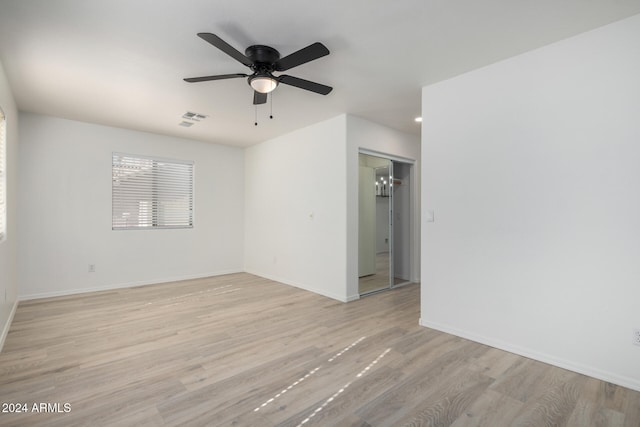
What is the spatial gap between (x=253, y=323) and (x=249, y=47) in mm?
2752

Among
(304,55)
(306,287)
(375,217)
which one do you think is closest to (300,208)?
(306,287)

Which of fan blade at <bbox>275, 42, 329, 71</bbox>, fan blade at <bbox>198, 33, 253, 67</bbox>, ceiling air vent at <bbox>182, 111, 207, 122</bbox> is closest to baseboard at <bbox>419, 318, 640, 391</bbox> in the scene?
fan blade at <bbox>275, 42, 329, 71</bbox>

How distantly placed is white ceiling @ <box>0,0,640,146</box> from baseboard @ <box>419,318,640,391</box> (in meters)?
2.57

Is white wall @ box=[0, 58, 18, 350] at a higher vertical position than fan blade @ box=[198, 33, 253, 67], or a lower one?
lower

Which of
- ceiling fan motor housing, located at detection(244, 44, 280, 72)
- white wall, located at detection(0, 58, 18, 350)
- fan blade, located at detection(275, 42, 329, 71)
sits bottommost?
white wall, located at detection(0, 58, 18, 350)

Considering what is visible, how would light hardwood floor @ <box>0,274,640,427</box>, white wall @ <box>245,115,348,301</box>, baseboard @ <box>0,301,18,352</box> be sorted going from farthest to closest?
white wall @ <box>245,115,348,301</box> < baseboard @ <box>0,301,18,352</box> < light hardwood floor @ <box>0,274,640,427</box>

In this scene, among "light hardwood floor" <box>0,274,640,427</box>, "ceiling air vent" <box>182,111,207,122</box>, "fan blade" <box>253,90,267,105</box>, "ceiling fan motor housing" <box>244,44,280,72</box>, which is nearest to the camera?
"light hardwood floor" <box>0,274,640,427</box>

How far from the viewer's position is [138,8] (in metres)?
2.11

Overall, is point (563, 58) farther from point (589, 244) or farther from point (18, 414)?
point (18, 414)

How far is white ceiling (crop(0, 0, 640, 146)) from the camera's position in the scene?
6.91 ft

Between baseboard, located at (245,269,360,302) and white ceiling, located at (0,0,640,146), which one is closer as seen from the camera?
white ceiling, located at (0,0,640,146)

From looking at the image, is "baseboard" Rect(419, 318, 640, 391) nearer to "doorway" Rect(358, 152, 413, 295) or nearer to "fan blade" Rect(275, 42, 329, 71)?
"doorway" Rect(358, 152, 413, 295)

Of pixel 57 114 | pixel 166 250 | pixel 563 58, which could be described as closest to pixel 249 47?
pixel 563 58

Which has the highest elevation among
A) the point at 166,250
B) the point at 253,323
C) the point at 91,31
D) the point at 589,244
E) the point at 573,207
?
the point at 91,31
